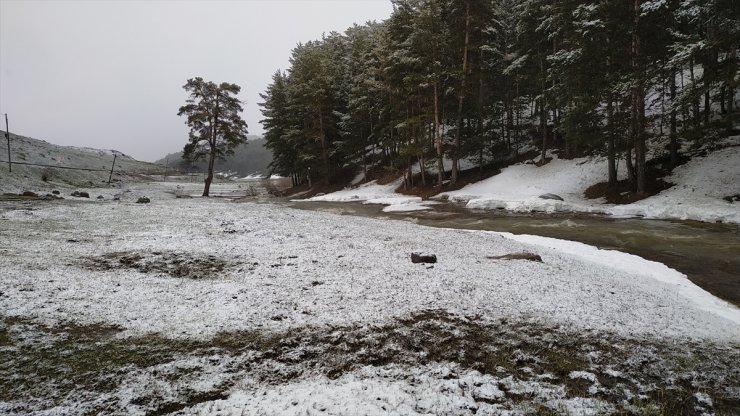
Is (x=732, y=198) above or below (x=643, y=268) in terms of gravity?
above

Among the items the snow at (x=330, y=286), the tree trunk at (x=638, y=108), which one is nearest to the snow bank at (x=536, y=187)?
the tree trunk at (x=638, y=108)

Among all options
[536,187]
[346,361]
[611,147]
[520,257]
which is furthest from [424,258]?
[536,187]

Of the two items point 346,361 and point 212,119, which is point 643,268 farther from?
point 212,119

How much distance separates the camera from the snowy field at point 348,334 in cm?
317

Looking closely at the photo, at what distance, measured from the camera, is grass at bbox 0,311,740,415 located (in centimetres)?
312

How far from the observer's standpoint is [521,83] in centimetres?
3231

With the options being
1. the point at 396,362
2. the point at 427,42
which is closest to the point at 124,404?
the point at 396,362

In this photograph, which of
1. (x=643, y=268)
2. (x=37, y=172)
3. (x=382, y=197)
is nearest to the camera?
(x=643, y=268)

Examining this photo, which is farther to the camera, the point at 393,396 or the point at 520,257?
the point at 520,257

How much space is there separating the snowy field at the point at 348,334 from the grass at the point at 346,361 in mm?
20

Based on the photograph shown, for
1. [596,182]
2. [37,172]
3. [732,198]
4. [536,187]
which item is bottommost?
[732,198]

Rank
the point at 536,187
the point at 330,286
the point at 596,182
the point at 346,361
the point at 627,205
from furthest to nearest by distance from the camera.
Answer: the point at 536,187 < the point at 596,182 < the point at 627,205 < the point at 330,286 < the point at 346,361

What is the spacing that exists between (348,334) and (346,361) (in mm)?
626

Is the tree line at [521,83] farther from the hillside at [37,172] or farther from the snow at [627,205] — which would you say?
the hillside at [37,172]
